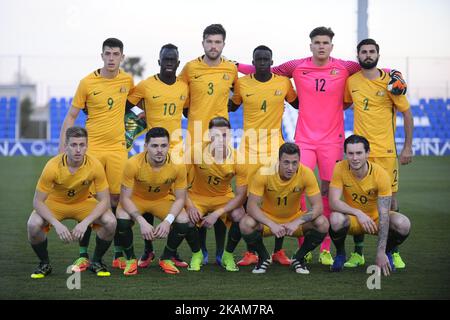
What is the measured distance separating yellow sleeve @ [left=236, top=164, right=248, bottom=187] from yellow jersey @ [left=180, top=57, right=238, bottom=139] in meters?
0.56

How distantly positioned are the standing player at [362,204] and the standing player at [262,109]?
2.62 ft

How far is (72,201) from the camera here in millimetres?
6965

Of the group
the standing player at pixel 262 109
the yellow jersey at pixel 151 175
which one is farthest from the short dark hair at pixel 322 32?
the yellow jersey at pixel 151 175

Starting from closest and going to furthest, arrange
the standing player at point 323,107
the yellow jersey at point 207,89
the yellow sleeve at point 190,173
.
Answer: the yellow sleeve at point 190,173, the standing player at point 323,107, the yellow jersey at point 207,89

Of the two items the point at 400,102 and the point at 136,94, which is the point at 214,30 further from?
the point at 400,102

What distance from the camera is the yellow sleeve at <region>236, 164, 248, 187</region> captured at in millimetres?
7258

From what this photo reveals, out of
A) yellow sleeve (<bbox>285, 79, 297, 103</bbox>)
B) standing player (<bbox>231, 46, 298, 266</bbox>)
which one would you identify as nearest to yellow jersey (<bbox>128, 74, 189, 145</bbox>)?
standing player (<bbox>231, 46, 298, 266</bbox>)

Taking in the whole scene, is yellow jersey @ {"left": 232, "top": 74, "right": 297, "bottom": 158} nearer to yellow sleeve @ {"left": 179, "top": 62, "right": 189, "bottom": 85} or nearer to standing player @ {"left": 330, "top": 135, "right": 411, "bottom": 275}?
yellow sleeve @ {"left": 179, "top": 62, "right": 189, "bottom": 85}

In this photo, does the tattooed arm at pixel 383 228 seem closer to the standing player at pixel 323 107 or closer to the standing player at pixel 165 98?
the standing player at pixel 323 107

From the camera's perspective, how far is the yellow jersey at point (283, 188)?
6.91 meters

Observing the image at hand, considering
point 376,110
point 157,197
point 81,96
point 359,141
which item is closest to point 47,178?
point 157,197

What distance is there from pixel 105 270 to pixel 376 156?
2565 mm
